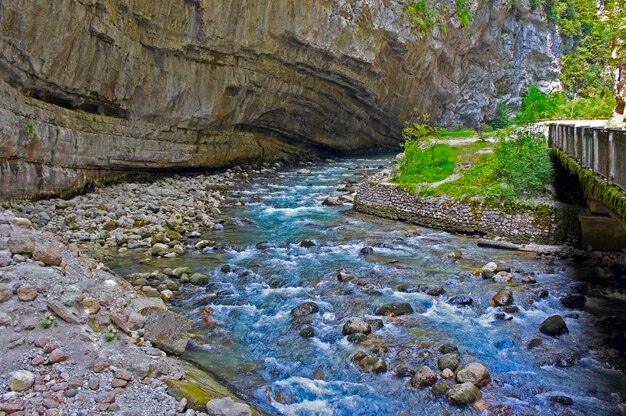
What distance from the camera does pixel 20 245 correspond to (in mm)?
7434

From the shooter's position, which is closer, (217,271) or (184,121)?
(217,271)

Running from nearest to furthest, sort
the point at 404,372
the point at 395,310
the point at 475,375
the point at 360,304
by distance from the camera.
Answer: the point at 475,375 → the point at 404,372 → the point at 395,310 → the point at 360,304

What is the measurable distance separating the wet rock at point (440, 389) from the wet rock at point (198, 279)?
608cm

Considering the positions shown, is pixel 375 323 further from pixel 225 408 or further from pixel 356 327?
pixel 225 408

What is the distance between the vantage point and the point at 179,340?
7.66 m

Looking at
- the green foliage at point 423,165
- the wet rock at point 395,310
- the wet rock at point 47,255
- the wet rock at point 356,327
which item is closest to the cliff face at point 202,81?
the wet rock at point 47,255

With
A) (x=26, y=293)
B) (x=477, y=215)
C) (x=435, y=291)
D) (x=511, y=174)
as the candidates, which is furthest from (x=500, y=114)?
(x=26, y=293)

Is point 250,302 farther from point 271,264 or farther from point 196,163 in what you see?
point 196,163

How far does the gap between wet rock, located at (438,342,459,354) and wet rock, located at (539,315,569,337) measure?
74.2 inches

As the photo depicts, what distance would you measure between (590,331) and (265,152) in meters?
27.9

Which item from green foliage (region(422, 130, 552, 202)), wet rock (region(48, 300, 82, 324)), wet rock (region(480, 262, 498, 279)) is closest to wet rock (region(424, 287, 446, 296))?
wet rock (region(480, 262, 498, 279))

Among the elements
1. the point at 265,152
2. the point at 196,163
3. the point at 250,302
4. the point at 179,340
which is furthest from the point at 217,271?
the point at 265,152

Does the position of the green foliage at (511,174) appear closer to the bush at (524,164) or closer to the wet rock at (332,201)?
the bush at (524,164)

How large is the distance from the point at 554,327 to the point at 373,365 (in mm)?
3558
